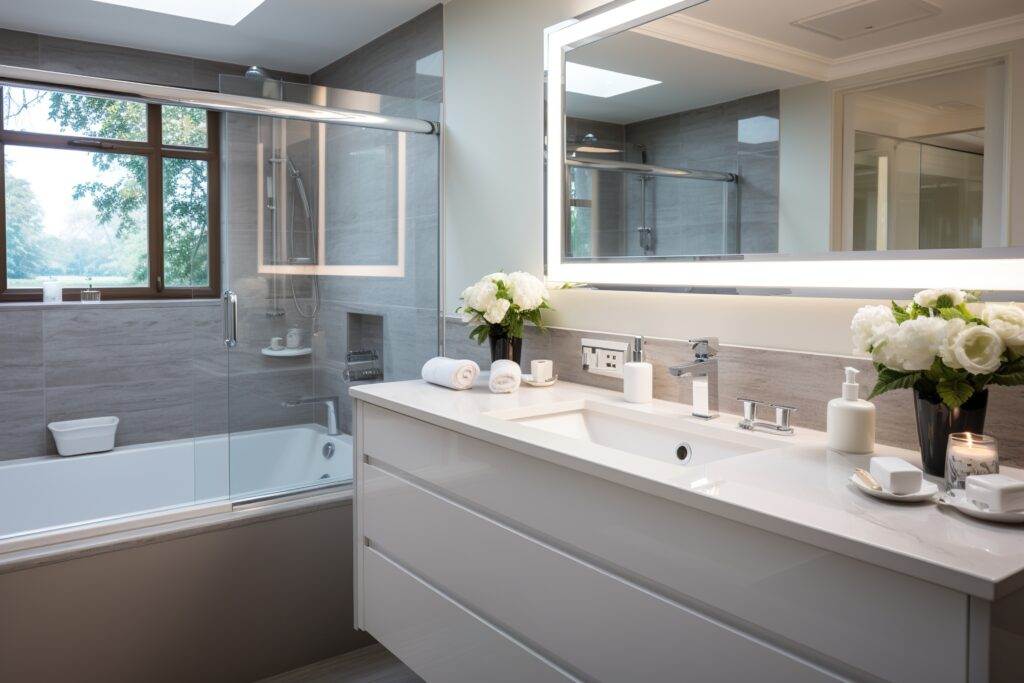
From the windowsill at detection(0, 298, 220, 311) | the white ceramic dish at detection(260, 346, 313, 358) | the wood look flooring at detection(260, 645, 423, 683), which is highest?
the windowsill at detection(0, 298, 220, 311)

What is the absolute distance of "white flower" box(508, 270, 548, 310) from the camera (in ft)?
7.18

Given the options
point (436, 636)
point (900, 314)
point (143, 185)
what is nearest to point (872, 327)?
point (900, 314)

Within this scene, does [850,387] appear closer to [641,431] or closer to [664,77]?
[641,431]

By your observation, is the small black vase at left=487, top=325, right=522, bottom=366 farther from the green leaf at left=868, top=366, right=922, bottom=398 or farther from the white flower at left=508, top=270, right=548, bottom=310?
the green leaf at left=868, top=366, right=922, bottom=398

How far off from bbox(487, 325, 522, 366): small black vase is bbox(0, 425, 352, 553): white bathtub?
683 millimetres

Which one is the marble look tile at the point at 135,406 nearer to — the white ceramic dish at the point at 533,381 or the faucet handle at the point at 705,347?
the white ceramic dish at the point at 533,381

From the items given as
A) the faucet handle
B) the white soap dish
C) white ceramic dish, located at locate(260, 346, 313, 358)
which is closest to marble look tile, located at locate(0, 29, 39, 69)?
the white soap dish

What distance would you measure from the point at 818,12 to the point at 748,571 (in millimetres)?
1146

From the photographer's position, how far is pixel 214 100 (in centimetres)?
229

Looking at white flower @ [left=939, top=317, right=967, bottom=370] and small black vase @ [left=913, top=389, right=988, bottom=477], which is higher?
white flower @ [left=939, top=317, right=967, bottom=370]

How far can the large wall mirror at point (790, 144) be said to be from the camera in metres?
1.32

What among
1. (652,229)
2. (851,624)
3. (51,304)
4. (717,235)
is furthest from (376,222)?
(851,624)

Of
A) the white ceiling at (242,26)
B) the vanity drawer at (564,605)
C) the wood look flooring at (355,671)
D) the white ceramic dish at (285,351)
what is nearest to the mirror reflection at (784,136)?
the vanity drawer at (564,605)

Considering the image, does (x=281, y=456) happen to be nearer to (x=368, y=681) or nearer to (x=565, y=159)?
(x=368, y=681)
